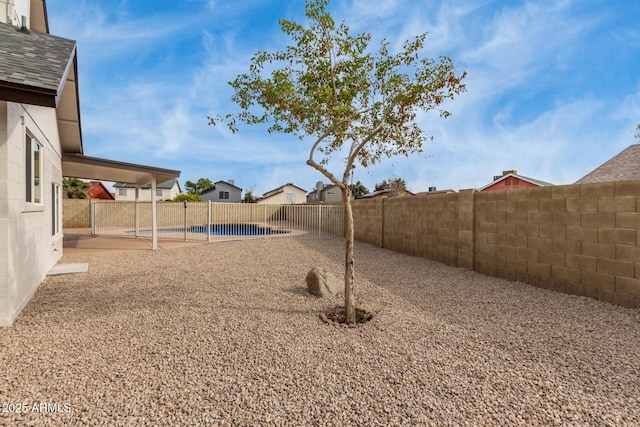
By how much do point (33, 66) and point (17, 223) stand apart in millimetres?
2046

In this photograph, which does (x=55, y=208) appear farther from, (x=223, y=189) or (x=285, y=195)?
(x=223, y=189)

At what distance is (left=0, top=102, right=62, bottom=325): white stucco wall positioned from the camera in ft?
11.9

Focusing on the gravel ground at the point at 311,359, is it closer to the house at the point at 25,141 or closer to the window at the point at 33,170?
the house at the point at 25,141

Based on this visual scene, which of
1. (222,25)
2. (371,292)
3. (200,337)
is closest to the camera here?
(200,337)

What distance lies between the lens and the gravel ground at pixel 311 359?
2168 mm

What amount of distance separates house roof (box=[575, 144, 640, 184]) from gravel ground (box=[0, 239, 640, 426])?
37.4 ft

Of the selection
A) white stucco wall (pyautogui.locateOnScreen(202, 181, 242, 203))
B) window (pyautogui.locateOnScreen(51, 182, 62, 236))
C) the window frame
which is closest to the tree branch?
the window frame

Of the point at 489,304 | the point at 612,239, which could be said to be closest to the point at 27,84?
the point at 489,304

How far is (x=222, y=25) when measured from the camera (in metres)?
8.30

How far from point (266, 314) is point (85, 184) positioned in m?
32.4

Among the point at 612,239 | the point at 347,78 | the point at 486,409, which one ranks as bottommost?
the point at 486,409

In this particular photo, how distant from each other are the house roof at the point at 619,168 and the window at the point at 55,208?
704 inches

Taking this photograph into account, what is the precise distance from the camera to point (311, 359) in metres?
2.91

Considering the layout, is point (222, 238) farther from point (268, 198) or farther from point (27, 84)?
point (268, 198)
